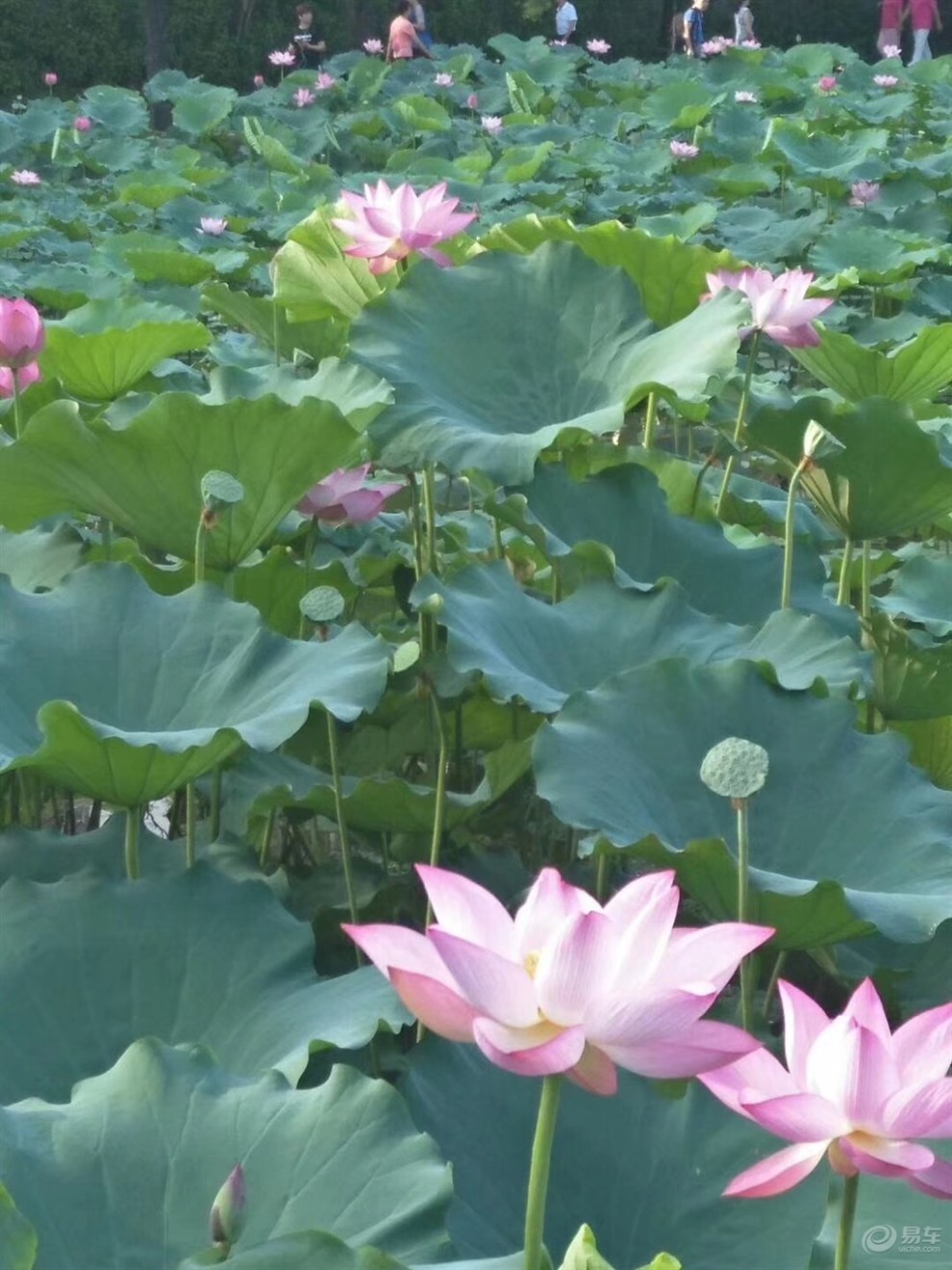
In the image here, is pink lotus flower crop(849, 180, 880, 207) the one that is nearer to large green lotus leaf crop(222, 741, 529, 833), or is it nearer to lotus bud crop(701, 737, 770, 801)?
large green lotus leaf crop(222, 741, 529, 833)

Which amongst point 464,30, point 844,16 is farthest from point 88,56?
point 844,16

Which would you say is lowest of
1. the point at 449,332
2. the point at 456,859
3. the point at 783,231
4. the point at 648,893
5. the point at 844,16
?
the point at 844,16

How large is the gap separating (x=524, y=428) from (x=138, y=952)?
733mm

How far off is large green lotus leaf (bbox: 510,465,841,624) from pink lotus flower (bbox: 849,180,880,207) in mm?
4234

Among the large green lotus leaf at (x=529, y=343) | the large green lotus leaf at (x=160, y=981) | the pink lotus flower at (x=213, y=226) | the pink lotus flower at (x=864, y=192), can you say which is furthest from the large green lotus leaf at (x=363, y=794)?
the pink lotus flower at (x=864, y=192)

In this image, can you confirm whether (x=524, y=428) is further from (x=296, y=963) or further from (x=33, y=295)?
(x=33, y=295)

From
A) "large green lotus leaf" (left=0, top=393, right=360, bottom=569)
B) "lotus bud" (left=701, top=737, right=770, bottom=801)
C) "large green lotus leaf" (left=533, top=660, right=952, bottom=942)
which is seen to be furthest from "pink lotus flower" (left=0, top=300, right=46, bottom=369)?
"lotus bud" (left=701, top=737, right=770, bottom=801)

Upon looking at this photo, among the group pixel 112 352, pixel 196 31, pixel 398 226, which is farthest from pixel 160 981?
pixel 196 31

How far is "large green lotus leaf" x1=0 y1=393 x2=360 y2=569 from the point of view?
1355 mm

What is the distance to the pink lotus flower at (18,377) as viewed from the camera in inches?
65.9

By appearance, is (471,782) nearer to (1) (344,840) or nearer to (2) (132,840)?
(1) (344,840)

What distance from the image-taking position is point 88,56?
516 inches

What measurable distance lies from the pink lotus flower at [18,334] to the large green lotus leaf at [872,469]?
682mm

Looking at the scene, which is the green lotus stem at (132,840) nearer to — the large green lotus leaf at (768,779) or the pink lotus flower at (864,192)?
the large green lotus leaf at (768,779)
